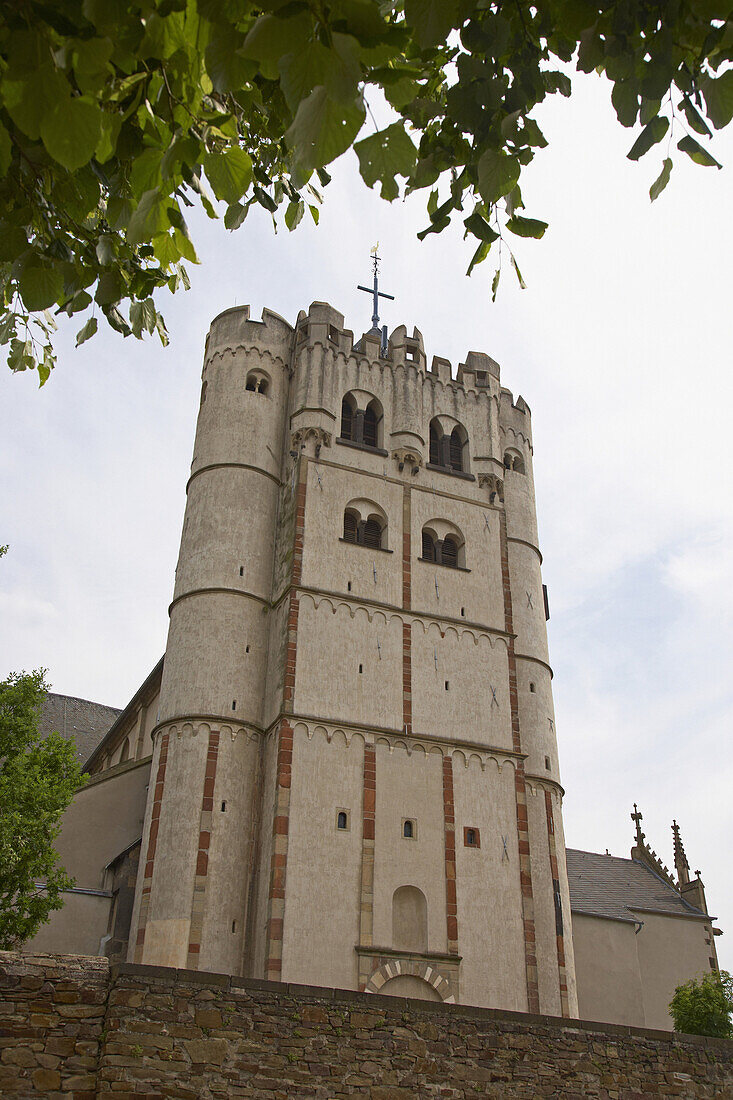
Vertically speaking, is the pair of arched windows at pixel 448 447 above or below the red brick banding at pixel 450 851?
above

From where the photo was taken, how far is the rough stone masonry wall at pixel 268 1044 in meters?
10.0

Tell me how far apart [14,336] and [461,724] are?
19.1m

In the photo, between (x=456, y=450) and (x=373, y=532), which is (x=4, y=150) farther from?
(x=456, y=450)

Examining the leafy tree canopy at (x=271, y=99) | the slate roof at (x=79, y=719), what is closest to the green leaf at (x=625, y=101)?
the leafy tree canopy at (x=271, y=99)

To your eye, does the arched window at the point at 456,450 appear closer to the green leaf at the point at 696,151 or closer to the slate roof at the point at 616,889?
the slate roof at the point at 616,889

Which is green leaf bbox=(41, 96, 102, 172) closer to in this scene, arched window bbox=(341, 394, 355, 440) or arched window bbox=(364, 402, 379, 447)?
arched window bbox=(341, 394, 355, 440)

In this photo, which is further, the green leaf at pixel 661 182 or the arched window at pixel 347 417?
the arched window at pixel 347 417

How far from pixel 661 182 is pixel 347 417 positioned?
908 inches

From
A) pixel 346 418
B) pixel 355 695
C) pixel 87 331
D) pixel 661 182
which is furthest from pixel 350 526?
pixel 661 182

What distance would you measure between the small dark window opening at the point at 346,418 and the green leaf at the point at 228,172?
22715mm

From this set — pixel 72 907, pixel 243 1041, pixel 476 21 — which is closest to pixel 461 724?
pixel 72 907

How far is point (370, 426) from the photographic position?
27.3 meters

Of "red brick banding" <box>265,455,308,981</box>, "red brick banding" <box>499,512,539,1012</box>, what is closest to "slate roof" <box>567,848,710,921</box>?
"red brick banding" <box>499,512,539,1012</box>

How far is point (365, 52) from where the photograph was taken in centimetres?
322
